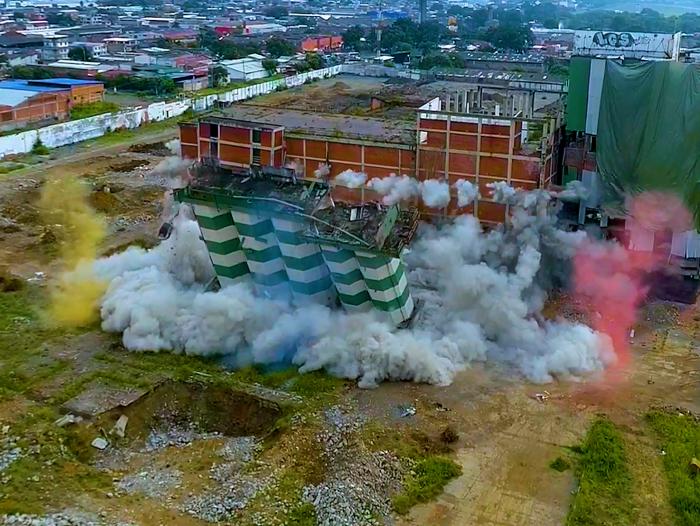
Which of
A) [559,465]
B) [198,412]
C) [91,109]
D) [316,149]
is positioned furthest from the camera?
[91,109]

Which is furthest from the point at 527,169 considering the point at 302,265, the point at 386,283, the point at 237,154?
the point at 237,154

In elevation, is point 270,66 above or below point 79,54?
below

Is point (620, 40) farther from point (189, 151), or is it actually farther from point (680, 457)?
point (680, 457)

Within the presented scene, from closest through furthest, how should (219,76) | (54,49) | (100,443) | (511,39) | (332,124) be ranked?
(100,443)
(332,124)
(219,76)
(54,49)
(511,39)

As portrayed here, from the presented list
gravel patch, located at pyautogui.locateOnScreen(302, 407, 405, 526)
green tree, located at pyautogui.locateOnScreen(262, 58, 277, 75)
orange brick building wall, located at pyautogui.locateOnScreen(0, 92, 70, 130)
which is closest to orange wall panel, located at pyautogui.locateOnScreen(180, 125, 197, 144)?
gravel patch, located at pyautogui.locateOnScreen(302, 407, 405, 526)

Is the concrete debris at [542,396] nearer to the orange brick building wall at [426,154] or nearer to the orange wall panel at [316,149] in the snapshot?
the orange brick building wall at [426,154]

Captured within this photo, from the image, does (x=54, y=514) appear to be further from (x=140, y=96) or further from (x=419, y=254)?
(x=140, y=96)

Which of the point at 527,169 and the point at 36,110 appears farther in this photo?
the point at 36,110
